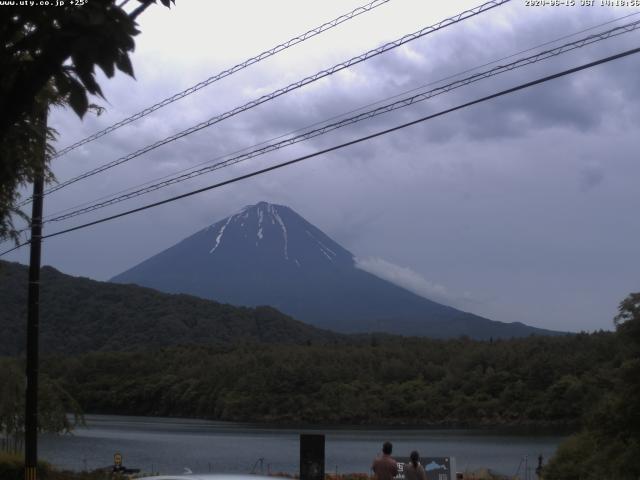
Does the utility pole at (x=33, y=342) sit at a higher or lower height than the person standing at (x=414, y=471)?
higher

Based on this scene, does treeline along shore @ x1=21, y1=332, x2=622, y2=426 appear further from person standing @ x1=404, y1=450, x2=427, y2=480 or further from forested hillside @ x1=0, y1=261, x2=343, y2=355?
person standing @ x1=404, y1=450, x2=427, y2=480

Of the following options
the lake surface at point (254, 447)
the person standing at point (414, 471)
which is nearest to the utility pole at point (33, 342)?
the person standing at point (414, 471)

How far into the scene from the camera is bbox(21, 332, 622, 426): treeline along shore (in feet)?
254

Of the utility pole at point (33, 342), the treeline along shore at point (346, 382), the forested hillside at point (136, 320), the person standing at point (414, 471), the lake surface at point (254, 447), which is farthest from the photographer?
the forested hillside at point (136, 320)

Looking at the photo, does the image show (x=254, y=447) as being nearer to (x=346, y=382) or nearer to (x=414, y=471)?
(x=346, y=382)

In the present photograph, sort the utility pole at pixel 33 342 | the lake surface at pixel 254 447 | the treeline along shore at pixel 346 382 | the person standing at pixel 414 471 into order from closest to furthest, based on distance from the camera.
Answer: the person standing at pixel 414 471 → the utility pole at pixel 33 342 → the lake surface at pixel 254 447 → the treeline along shore at pixel 346 382

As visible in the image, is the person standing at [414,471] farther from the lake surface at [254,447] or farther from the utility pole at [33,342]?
the lake surface at [254,447]

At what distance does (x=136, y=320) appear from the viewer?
5300 inches

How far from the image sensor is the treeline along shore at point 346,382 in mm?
77438

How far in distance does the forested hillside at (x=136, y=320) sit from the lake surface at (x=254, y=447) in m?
41.2

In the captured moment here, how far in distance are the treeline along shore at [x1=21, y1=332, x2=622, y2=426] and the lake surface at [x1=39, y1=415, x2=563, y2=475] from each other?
506cm

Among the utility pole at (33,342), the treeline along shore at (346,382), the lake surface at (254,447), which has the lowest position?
the lake surface at (254,447)

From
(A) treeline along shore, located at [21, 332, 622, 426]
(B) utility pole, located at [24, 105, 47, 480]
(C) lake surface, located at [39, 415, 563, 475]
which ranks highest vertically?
(B) utility pole, located at [24, 105, 47, 480]

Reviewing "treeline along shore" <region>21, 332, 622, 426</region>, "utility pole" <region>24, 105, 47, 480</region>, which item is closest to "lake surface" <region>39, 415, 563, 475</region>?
"treeline along shore" <region>21, 332, 622, 426</region>
